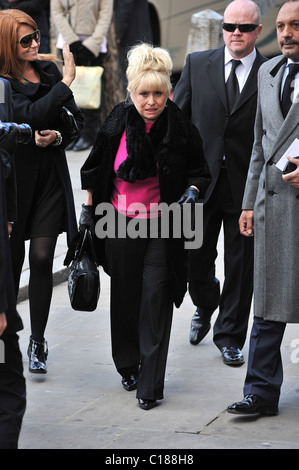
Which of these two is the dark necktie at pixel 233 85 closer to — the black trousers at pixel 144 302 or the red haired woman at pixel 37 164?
the red haired woman at pixel 37 164

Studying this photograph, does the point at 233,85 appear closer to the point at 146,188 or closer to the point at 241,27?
the point at 241,27

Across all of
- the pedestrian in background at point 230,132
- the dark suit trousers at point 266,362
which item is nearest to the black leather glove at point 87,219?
the pedestrian in background at point 230,132

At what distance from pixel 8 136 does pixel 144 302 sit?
4.51 feet

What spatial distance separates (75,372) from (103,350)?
482 mm

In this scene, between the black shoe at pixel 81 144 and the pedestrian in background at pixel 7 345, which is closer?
the pedestrian in background at pixel 7 345

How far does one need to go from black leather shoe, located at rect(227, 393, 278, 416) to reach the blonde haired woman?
47 centimetres

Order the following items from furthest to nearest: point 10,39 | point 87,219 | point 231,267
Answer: point 231,267
point 10,39
point 87,219

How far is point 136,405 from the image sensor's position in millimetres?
5742

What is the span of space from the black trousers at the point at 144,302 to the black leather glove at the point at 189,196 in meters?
0.27

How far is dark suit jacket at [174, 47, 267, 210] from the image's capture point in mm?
6512

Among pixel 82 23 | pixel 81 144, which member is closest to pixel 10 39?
pixel 82 23

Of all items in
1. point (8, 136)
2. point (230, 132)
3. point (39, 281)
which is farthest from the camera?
point (230, 132)

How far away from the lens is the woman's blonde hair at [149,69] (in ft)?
18.7
